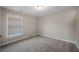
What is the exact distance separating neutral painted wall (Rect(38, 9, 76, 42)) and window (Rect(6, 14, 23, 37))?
16.0 inches

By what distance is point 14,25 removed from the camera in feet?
3.98

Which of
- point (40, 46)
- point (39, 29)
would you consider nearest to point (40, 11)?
point (39, 29)

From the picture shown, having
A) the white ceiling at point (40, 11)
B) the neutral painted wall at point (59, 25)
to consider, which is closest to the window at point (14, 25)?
the white ceiling at point (40, 11)

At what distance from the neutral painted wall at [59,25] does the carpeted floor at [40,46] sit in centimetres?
11

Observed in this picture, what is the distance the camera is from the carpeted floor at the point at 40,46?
1.16m

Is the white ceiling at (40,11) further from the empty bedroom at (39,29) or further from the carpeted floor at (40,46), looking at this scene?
the carpeted floor at (40,46)

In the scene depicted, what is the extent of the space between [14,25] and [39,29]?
0.50 metres

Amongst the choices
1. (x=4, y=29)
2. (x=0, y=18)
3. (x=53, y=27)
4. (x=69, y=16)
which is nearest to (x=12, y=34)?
(x=4, y=29)

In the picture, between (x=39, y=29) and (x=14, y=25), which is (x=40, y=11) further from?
(x=14, y=25)

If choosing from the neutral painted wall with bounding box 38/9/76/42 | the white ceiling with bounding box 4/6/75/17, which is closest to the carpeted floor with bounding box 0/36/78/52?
the neutral painted wall with bounding box 38/9/76/42

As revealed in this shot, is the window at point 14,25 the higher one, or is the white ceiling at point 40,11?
the white ceiling at point 40,11

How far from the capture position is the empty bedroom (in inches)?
44.5

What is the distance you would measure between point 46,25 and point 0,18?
2.87ft
